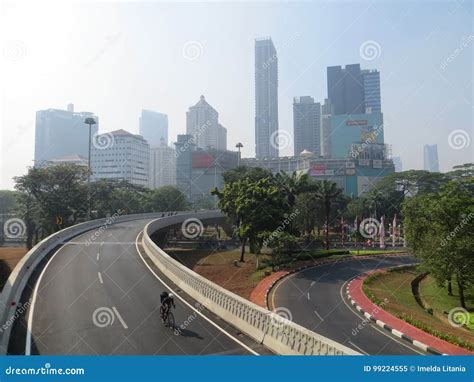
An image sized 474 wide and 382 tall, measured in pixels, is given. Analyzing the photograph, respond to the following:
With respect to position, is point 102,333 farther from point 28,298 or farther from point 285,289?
point 285,289

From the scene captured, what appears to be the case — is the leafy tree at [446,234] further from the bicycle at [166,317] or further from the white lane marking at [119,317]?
the white lane marking at [119,317]

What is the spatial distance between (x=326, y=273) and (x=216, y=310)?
23.8 meters

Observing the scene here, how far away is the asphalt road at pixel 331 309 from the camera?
17.8 m

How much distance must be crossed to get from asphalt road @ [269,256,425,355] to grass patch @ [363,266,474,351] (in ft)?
7.87

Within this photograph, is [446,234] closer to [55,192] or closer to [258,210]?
[258,210]

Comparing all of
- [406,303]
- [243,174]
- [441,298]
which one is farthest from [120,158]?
[406,303]

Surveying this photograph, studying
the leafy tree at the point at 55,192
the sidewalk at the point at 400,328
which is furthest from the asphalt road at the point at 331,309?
the leafy tree at the point at 55,192

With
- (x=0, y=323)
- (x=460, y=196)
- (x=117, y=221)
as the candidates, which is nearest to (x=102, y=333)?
(x=0, y=323)

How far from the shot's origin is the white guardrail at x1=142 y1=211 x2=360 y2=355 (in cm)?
1034

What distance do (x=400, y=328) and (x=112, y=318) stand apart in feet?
51.1

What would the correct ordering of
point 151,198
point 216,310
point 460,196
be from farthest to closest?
point 151,198 → point 460,196 → point 216,310

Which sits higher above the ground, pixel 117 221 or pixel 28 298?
pixel 117 221

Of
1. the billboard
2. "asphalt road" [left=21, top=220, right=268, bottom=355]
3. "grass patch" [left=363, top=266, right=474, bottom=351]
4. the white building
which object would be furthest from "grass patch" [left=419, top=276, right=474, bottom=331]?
the white building

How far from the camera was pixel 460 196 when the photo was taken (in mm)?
34031
